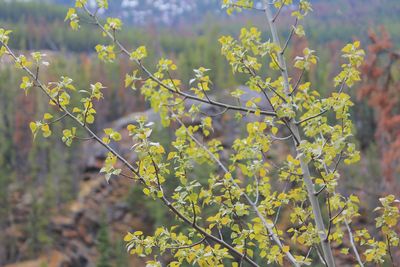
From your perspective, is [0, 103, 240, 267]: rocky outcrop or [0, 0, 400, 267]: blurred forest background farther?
[0, 103, 240, 267]: rocky outcrop

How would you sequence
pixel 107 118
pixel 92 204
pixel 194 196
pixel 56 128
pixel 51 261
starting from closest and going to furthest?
pixel 194 196, pixel 51 261, pixel 92 204, pixel 56 128, pixel 107 118

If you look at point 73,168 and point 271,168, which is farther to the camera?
point 73,168

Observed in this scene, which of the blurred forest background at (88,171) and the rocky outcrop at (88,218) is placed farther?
the rocky outcrop at (88,218)

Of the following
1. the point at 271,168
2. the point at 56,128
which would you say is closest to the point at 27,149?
the point at 56,128

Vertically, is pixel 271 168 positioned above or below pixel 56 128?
above

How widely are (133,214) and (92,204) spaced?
4.64m

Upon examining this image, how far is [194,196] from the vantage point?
279cm

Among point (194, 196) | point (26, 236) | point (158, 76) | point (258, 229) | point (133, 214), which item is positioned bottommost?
point (26, 236)

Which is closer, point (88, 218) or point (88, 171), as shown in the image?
point (88, 218)

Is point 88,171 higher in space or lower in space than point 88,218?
higher

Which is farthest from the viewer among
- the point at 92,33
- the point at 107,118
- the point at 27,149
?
the point at 92,33

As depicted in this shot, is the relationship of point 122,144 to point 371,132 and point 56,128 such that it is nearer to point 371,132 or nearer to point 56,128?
point 56,128

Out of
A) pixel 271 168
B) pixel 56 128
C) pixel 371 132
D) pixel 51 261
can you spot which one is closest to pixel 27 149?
pixel 56 128

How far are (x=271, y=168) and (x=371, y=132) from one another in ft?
138
